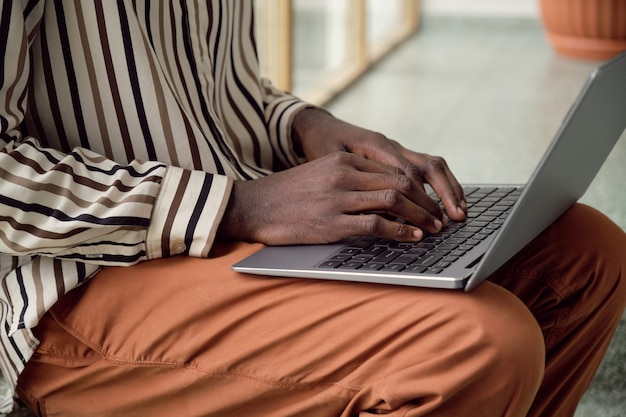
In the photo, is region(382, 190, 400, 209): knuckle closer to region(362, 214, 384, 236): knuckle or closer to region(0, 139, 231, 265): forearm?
region(362, 214, 384, 236): knuckle

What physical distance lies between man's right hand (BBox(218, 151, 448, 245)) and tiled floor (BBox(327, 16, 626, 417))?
1.96 ft

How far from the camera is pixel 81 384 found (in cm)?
107

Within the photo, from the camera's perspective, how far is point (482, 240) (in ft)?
3.24

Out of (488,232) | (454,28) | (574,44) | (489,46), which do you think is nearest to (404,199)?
(488,232)

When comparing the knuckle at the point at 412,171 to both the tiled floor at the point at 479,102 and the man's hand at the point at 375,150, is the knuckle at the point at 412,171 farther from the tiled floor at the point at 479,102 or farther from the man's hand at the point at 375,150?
the tiled floor at the point at 479,102

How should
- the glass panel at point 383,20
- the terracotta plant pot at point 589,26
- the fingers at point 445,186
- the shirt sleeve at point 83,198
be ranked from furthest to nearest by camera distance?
the glass panel at point 383,20
the terracotta plant pot at point 589,26
the fingers at point 445,186
the shirt sleeve at point 83,198

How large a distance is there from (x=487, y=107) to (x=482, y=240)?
258 cm

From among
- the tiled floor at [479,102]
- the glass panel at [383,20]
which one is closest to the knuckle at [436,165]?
the tiled floor at [479,102]

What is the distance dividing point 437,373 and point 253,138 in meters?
0.55

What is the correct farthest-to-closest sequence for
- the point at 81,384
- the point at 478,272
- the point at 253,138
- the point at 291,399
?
1. the point at 253,138
2. the point at 81,384
3. the point at 291,399
4. the point at 478,272

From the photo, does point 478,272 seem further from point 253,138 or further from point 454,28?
point 454,28

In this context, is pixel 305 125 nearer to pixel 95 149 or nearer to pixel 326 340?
pixel 95 149

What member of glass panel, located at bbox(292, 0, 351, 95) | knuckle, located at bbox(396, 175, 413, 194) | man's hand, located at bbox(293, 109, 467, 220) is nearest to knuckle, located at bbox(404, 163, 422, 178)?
man's hand, located at bbox(293, 109, 467, 220)

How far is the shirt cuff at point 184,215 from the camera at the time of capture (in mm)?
984
